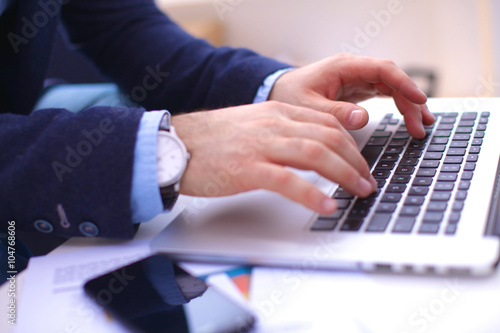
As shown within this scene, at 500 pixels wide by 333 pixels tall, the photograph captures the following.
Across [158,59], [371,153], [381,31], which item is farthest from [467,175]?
[381,31]

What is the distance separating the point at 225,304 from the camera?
34 centimetres

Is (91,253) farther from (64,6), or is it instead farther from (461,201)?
(64,6)

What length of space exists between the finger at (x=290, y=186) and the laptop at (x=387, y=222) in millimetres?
21

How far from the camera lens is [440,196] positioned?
42 centimetres

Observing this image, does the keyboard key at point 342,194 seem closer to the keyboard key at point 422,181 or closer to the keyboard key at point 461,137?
the keyboard key at point 422,181

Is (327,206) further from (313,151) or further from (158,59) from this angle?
(158,59)

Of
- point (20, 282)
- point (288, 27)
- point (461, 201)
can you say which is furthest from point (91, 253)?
point (288, 27)

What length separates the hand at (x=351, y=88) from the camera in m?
0.57

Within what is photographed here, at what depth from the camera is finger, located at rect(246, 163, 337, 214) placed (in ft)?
1.30

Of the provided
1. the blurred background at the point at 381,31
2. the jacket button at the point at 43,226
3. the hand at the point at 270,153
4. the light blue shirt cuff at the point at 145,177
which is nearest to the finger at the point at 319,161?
the hand at the point at 270,153

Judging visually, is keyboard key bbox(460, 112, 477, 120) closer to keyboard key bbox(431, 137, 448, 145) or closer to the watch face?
keyboard key bbox(431, 137, 448, 145)

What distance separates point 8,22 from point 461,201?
1.96 feet

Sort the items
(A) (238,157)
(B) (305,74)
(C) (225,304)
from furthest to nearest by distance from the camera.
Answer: (B) (305,74) → (A) (238,157) → (C) (225,304)

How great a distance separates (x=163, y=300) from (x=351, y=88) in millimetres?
428
